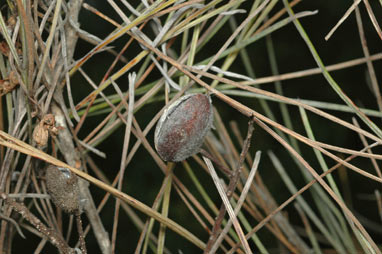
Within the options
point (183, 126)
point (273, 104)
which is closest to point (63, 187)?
point (183, 126)

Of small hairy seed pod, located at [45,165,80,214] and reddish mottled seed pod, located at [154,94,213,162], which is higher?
reddish mottled seed pod, located at [154,94,213,162]

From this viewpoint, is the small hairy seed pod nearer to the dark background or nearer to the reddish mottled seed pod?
the reddish mottled seed pod

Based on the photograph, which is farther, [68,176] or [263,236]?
[263,236]

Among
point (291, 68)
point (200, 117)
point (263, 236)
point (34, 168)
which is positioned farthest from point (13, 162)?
point (291, 68)

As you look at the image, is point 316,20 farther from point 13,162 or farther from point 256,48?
point 13,162

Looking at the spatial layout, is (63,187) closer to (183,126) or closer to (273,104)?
(183,126)

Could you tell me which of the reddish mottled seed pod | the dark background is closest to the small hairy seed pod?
the reddish mottled seed pod

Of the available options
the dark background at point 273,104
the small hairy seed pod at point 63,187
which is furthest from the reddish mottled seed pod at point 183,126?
the dark background at point 273,104
